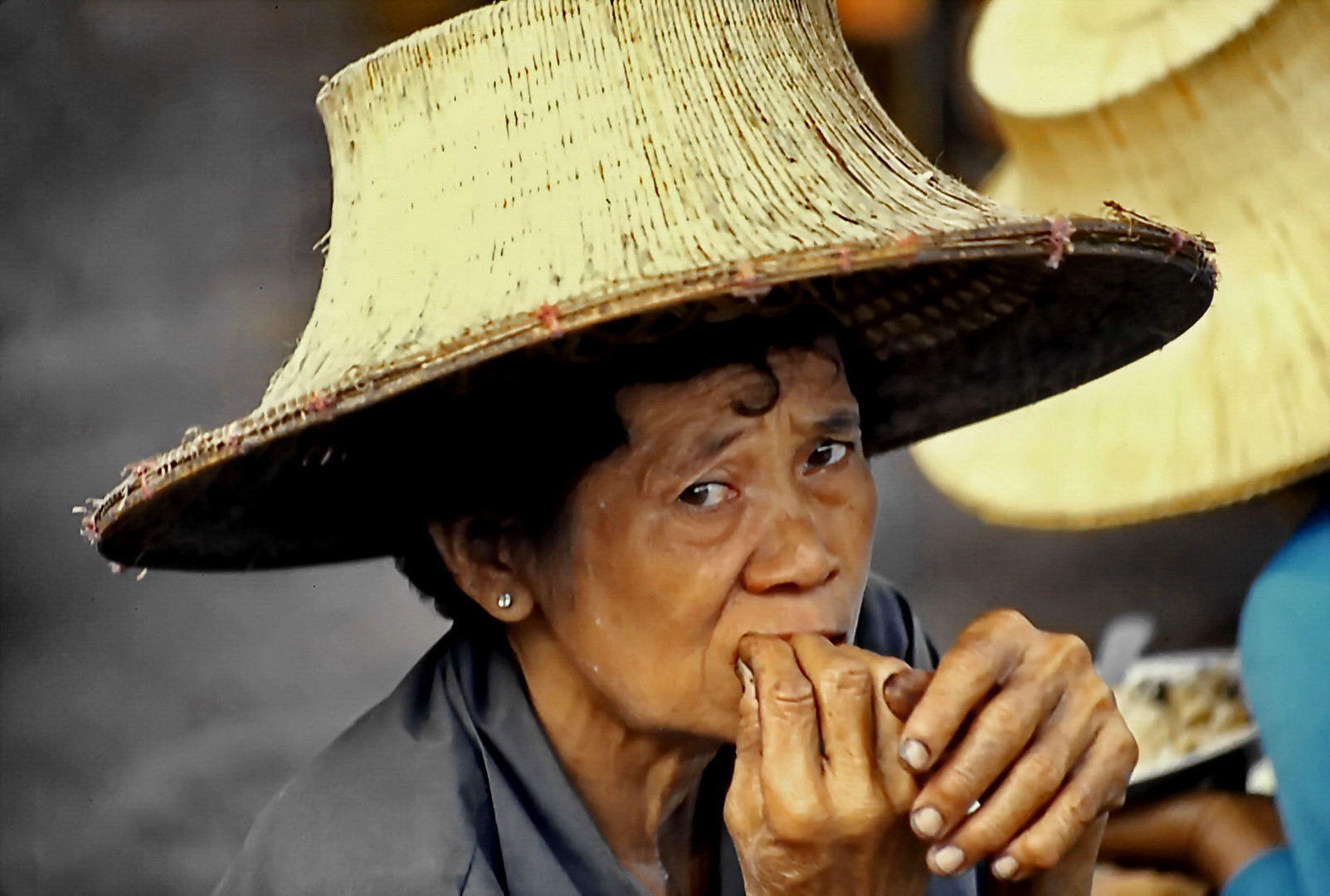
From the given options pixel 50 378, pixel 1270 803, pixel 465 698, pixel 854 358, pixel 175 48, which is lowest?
pixel 1270 803

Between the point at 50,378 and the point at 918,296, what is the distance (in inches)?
52.1

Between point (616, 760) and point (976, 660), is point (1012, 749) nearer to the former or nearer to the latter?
point (976, 660)

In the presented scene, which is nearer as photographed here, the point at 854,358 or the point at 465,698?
the point at 465,698

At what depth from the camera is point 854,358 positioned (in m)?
1.30

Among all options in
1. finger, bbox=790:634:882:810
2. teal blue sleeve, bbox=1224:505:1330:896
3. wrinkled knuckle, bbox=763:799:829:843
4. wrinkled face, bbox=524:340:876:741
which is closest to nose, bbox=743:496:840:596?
wrinkled face, bbox=524:340:876:741

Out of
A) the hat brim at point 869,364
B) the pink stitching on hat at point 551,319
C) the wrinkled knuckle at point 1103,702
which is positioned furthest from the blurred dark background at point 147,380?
the pink stitching on hat at point 551,319

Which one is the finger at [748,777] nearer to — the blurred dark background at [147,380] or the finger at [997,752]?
the finger at [997,752]

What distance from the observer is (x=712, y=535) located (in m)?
1.04

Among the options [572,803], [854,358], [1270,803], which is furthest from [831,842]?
[1270,803]

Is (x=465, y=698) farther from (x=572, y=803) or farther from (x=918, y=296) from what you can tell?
(x=918, y=296)

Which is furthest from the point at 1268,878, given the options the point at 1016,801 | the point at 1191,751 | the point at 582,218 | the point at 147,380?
the point at 147,380

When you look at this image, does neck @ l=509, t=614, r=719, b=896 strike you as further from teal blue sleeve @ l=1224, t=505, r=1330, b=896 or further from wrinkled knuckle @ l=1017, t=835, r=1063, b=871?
teal blue sleeve @ l=1224, t=505, r=1330, b=896

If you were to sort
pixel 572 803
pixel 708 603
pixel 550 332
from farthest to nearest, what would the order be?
pixel 572 803, pixel 708 603, pixel 550 332

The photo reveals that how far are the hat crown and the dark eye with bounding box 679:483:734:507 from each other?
26 cm
